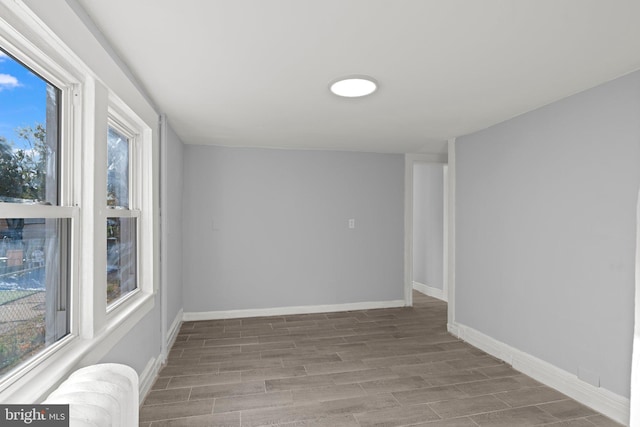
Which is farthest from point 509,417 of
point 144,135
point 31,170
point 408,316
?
point 144,135

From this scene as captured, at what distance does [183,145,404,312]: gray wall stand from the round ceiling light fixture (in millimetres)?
2204

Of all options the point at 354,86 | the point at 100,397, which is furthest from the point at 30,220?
the point at 354,86

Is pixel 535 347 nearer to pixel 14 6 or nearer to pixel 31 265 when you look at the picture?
pixel 31 265

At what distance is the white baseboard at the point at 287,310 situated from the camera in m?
4.34

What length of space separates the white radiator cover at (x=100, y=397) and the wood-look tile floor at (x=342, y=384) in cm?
99

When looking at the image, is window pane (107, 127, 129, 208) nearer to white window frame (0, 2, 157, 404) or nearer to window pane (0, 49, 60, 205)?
white window frame (0, 2, 157, 404)

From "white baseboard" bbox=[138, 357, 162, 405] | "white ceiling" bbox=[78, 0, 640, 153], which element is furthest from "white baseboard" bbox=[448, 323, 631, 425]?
"white baseboard" bbox=[138, 357, 162, 405]

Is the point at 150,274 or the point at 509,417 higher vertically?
the point at 150,274

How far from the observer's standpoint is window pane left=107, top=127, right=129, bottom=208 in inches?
88.2

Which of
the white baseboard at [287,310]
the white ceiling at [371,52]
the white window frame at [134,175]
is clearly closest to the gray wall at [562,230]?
the white ceiling at [371,52]

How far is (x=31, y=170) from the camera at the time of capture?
1401mm

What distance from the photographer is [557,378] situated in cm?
261

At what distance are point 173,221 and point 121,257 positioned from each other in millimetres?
1240

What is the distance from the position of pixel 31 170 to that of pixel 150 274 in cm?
Answer: 154
